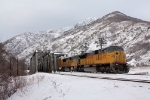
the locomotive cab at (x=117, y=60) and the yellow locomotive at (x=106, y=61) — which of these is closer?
the locomotive cab at (x=117, y=60)

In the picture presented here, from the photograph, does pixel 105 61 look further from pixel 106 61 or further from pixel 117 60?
pixel 117 60

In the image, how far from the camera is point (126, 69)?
2431 cm

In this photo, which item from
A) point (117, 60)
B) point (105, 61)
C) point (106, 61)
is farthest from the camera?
point (105, 61)

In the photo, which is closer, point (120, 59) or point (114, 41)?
point (120, 59)

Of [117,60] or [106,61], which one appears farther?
[106,61]

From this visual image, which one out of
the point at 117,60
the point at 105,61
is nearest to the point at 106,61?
the point at 105,61

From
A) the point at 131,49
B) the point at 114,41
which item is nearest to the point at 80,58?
the point at 131,49

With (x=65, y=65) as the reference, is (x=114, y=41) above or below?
above

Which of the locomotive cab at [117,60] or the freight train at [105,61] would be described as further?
the freight train at [105,61]

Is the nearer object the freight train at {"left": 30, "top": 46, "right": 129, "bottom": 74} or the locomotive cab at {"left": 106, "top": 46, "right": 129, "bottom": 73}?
the locomotive cab at {"left": 106, "top": 46, "right": 129, "bottom": 73}

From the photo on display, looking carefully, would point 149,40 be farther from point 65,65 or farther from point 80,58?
point 80,58

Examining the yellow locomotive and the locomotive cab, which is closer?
the locomotive cab

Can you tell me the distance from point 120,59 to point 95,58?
4.56 meters

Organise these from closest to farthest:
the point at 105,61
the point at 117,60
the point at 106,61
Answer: the point at 117,60 → the point at 106,61 → the point at 105,61
